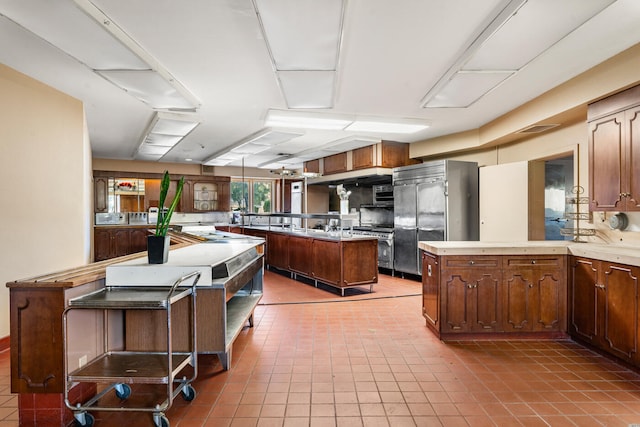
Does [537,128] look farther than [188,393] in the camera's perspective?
Yes

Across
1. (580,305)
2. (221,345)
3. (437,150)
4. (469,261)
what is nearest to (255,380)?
(221,345)

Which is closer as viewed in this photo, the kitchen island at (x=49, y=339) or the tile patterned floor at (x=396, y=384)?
the kitchen island at (x=49, y=339)

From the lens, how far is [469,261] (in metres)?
3.40

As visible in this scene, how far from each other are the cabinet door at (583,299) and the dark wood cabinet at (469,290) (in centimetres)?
71

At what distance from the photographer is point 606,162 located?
330cm

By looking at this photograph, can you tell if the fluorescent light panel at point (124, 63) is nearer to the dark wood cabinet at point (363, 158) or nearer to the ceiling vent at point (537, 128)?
the dark wood cabinet at point (363, 158)

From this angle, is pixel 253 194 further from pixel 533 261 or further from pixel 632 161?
pixel 632 161

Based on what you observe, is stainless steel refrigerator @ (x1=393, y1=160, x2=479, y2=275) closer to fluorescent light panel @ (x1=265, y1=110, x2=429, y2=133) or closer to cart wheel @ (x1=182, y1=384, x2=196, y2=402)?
fluorescent light panel @ (x1=265, y1=110, x2=429, y2=133)

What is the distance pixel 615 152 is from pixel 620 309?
1450 mm

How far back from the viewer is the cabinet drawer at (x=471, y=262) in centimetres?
340

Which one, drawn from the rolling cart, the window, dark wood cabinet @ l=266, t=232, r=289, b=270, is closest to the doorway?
dark wood cabinet @ l=266, t=232, r=289, b=270

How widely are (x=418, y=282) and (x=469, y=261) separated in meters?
3.06

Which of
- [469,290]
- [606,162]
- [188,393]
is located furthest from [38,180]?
[606,162]

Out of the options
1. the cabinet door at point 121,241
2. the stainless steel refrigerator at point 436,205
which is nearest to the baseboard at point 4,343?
the stainless steel refrigerator at point 436,205
